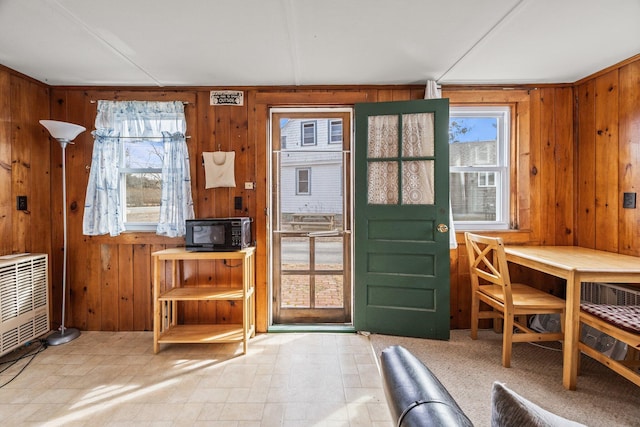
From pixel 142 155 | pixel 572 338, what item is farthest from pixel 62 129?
pixel 572 338

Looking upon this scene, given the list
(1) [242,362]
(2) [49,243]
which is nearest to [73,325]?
(2) [49,243]

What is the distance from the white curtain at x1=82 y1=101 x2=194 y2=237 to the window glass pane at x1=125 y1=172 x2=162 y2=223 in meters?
0.16

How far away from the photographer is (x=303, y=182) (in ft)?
9.44

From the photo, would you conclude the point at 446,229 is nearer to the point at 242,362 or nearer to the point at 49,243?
the point at 242,362

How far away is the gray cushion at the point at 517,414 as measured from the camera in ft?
1.76

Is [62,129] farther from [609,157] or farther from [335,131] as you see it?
[609,157]

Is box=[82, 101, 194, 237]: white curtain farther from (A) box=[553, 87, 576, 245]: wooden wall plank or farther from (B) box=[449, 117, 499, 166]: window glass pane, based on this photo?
(A) box=[553, 87, 576, 245]: wooden wall plank

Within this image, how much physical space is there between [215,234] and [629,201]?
329 centimetres

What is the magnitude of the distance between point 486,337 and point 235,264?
7.65 feet

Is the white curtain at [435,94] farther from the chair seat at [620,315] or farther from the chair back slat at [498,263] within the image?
the chair seat at [620,315]

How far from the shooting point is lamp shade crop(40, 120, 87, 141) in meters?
2.41

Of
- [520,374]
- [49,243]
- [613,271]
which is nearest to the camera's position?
[613,271]

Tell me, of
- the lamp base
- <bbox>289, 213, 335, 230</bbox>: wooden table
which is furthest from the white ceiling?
the lamp base

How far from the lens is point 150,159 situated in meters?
2.83
